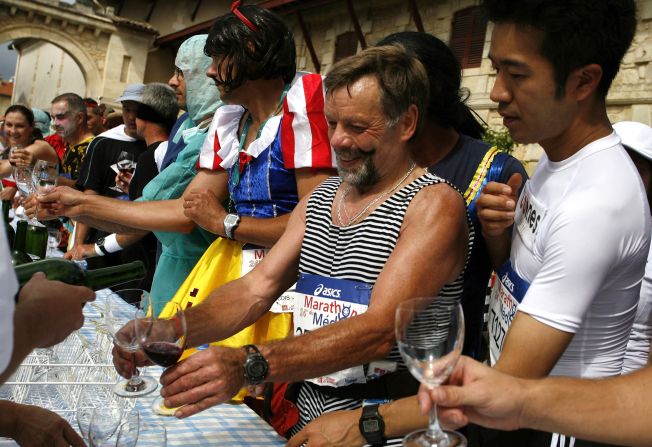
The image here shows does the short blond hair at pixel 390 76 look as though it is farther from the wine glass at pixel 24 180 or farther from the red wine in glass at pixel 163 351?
the wine glass at pixel 24 180

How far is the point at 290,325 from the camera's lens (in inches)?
104

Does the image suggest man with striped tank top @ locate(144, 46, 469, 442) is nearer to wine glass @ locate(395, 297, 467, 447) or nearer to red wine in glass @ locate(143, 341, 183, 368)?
red wine in glass @ locate(143, 341, 183, 368)

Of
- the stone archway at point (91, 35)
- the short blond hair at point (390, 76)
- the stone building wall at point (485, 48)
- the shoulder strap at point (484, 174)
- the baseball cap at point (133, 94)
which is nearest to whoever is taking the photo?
the short blond hair at point (390, 76)

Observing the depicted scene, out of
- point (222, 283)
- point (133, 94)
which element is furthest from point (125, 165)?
point (222, 283)

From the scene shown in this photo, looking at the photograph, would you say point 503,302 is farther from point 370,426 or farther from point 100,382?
point 100,382

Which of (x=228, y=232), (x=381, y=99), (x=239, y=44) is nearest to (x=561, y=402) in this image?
(x=381, y=99)

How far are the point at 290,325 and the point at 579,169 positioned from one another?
4.67 ft

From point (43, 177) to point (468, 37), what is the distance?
41.6ft

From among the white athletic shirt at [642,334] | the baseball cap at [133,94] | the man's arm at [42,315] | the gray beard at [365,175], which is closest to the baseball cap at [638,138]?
the white athletic shirt at [642,334]

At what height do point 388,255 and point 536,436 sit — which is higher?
point 388,255

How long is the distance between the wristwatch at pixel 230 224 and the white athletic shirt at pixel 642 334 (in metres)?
1.65

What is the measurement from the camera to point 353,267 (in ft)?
6.44

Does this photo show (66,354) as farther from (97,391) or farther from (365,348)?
(365,348)

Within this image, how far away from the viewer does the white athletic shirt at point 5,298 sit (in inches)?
40.0
